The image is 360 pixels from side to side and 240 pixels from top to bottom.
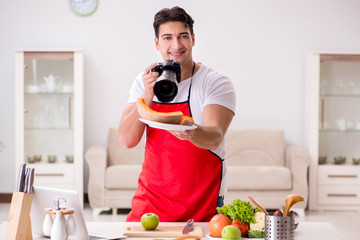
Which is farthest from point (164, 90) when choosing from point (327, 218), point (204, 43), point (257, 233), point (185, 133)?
point (204, 43)

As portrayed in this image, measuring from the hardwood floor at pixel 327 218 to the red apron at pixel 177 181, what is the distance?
8.16 ft

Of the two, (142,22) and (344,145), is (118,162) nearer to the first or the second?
(142,22)

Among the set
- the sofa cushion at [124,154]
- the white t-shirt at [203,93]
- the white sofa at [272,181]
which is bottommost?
the white sofa at [272,181]

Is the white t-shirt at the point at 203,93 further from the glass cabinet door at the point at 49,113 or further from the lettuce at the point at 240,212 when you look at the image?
the glass cabinet door at the point at 49,113

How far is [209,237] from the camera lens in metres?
1.69

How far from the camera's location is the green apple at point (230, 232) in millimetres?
1640

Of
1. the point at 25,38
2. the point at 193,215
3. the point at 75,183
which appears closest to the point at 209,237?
the point at 193,215

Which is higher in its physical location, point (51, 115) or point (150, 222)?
point (51, 115)

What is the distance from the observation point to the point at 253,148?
502 centimetres

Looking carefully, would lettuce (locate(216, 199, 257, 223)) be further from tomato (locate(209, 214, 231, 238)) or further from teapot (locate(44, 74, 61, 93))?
teapot (locate(44, 74, 61, 93))

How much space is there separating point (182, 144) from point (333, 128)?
3.44m

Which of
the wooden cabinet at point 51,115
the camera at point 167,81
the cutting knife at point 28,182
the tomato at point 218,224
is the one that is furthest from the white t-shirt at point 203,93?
the wooden cabinet at point 51,115

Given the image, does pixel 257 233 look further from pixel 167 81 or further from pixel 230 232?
pixel 167 81

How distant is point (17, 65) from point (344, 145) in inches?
133
